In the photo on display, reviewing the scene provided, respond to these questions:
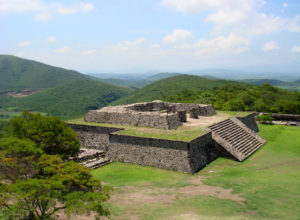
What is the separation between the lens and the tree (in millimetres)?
12508

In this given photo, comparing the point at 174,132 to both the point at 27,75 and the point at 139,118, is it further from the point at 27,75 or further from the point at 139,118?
the point at 27,75

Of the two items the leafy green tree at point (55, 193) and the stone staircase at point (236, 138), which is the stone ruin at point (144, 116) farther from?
the leafy green tree at point (55, 193)

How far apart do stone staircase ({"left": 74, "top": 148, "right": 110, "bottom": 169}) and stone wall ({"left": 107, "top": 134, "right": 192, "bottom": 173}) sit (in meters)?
0.69

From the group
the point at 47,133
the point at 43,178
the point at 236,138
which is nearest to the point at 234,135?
the point at 236,138

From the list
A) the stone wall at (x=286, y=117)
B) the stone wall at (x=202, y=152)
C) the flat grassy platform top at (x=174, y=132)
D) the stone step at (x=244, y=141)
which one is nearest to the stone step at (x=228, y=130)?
the stone step at (x=244, y=141)

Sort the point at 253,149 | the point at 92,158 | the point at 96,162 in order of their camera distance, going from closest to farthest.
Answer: the point at 96,162, the point at 92,158, the point at 253,149

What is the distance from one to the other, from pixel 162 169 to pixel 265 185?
17.1ft

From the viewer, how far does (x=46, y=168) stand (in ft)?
27.9

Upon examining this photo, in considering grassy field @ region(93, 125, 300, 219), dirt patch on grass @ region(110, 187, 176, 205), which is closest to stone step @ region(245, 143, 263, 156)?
grassy field @ region(93, 125, 300, 219)

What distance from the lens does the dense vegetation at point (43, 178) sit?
22.6ft

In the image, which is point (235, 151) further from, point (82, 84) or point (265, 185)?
point (82, 84)

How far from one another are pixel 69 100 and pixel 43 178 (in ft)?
238

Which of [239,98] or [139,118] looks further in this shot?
[239,98]

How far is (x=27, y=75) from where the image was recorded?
361 ft
